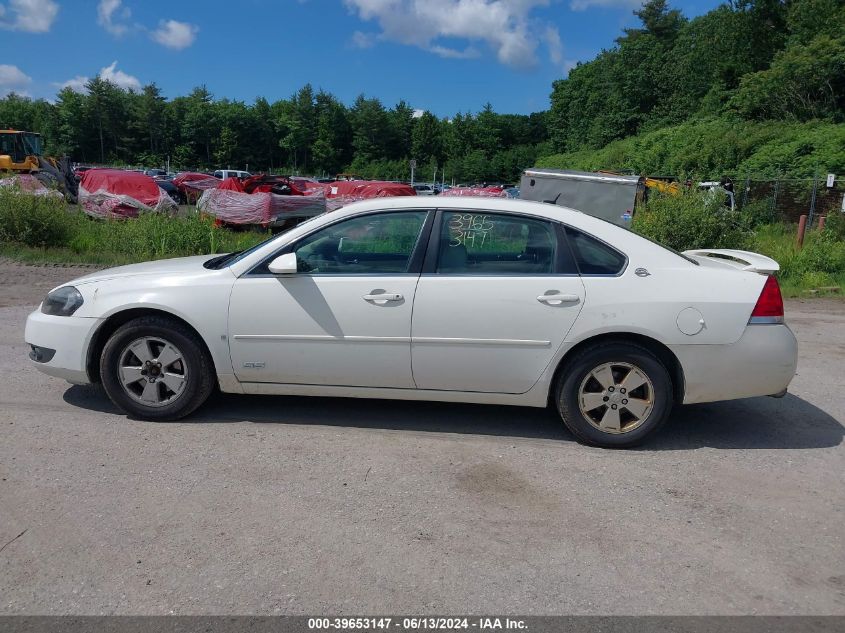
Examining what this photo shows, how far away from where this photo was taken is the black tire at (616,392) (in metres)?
4.55

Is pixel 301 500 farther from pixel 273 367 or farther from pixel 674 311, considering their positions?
pixel 674 311

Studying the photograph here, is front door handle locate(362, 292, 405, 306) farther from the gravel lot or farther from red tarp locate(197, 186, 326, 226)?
red tarp locate(197, 186, 326, 226)

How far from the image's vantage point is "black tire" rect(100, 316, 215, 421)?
4.80 meters

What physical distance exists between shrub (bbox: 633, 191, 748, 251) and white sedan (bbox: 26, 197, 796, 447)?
7.51 m

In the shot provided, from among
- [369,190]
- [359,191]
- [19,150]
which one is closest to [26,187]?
[369,190]

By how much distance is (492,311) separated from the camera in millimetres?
4582

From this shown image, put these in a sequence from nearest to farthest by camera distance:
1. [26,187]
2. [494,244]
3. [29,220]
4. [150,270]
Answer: [494,244], [150,270], [29,220], [26,187]

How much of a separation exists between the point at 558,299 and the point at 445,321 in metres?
0.74

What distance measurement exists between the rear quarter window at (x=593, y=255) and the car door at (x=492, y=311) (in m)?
0.06

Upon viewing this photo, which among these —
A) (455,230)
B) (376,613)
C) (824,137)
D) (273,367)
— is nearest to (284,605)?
(376,613)

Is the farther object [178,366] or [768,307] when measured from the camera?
[178,366]

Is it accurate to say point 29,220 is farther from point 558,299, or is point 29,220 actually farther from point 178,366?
point 558,299

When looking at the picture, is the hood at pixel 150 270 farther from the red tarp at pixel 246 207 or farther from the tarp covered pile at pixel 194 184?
the tarp covered pile at pixel 194 184

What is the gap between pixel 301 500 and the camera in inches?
151
